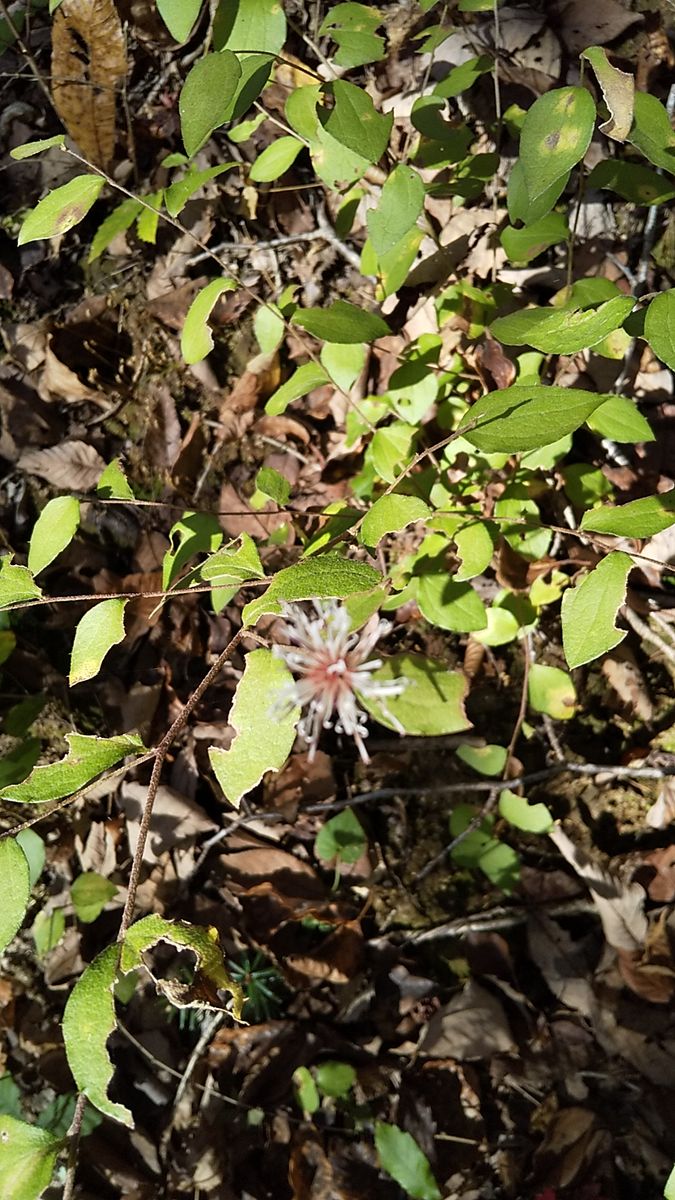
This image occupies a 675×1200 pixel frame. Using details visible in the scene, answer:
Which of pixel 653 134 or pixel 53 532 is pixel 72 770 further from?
pixel 653 134

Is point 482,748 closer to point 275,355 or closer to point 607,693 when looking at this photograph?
point 607,693

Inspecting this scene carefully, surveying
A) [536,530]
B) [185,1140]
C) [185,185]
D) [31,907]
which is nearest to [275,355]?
[185,185]

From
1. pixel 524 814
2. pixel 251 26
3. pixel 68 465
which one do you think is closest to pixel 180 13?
pixel 251 26

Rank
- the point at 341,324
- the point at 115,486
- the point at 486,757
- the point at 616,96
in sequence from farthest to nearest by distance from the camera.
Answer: the point at 486,757
the point at 341,324
the point at 115,486
the point at 616,96

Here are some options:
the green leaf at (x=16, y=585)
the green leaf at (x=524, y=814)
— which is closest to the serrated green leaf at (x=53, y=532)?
the green leaf at (x=16, y=585)

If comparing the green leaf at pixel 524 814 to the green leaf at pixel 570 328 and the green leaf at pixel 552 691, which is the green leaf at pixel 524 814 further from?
the green leaf at pixel 570 328

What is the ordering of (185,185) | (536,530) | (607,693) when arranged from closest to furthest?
(185,185), (536,530), (607,693)
